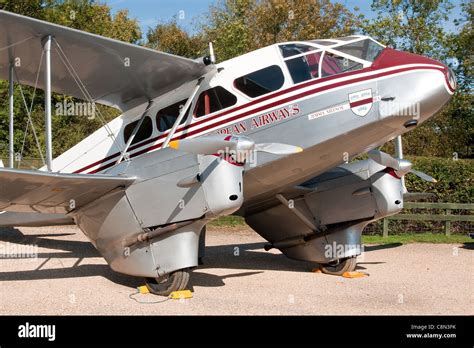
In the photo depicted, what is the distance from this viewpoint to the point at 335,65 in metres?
9.67

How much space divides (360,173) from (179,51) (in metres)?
38.3

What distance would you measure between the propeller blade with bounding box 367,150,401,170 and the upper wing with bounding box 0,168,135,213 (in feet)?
16.8

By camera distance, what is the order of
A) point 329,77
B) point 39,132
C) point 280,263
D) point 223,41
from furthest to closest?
point 223,41
point 39,132
point 280,263
point 329,77

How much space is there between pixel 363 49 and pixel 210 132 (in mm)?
3194

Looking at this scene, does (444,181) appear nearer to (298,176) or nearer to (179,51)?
(298,176)

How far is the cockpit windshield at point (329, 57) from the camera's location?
31.4ft

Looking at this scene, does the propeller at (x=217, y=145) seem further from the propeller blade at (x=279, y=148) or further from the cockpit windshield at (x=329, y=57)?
the cockpit windshield at (x=329, y=57)

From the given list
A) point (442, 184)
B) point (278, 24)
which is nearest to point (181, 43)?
point (278, 24)

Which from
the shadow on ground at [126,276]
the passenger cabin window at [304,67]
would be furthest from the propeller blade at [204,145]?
the shadow on ground at [126,276]

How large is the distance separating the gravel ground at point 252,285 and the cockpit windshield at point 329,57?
13.4ft

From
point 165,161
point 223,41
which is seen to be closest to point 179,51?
point 223,41

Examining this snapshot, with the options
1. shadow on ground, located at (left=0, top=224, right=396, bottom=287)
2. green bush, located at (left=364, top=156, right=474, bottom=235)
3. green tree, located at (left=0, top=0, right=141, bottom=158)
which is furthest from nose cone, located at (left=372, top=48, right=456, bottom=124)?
green tree, located at (left=0, top=0, right=141, bottom=158)

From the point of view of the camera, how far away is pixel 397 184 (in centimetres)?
1201

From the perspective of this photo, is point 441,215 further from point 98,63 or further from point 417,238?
point 98,63
